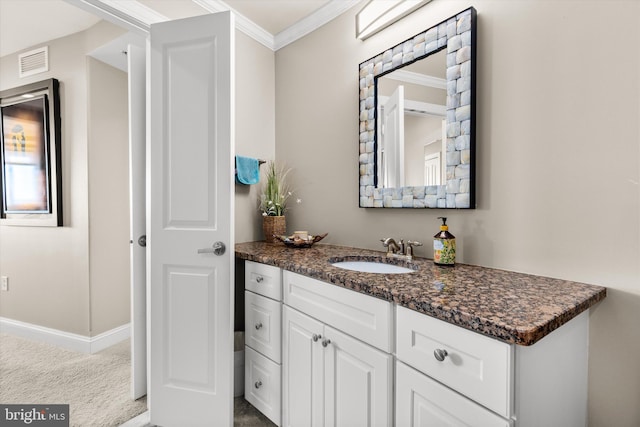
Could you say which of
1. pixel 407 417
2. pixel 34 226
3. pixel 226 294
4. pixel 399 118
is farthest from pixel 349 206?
pixel 34 226

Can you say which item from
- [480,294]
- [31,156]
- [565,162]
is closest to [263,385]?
[480,294]

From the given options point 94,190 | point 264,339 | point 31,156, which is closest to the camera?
point 264,339

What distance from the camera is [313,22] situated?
212 centimetres

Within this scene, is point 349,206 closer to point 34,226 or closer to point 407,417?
point 407,417

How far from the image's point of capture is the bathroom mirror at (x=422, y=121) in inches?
53.6

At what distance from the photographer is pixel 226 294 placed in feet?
4.84

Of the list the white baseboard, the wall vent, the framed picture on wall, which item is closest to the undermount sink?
the white baseboard

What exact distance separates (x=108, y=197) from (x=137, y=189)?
40.8 inches

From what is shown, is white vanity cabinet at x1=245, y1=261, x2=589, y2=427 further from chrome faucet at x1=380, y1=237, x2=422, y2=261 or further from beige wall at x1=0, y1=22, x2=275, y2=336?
beige wall at x1=0, y1=22, x2=275, y2=336

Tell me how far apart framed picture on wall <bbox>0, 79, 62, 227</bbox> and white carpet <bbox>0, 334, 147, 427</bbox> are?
1020 millimetres

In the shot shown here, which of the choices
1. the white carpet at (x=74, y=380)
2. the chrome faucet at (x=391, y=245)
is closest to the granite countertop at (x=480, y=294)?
the chrome faucet at (x=391, y=245)

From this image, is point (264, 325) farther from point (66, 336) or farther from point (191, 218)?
point (66, 336)

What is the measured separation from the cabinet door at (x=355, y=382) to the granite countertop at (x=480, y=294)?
0.22 m

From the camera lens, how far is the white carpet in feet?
5.55
